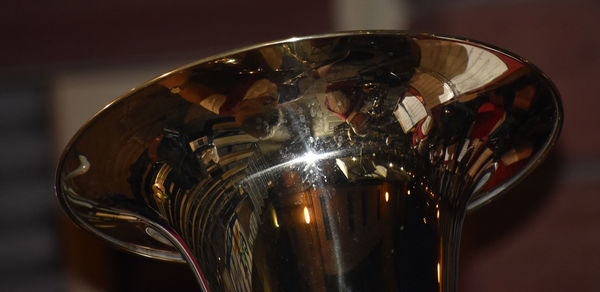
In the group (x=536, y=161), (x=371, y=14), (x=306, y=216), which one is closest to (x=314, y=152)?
(x=306, y=216)

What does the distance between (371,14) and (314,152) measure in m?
0.34

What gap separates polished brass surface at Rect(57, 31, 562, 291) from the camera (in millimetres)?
325

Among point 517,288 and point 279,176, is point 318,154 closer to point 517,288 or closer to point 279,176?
point 279,176

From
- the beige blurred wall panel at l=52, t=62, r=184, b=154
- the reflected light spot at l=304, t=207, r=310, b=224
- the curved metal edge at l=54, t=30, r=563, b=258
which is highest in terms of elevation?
the beige blurred wall panel at l=52, t=62, r=184, b=154

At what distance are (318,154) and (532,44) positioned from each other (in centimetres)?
27

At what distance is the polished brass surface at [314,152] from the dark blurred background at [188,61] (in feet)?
0.62

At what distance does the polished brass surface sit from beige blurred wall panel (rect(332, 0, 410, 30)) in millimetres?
238

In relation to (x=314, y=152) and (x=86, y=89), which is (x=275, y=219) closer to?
(x=314, y=152)

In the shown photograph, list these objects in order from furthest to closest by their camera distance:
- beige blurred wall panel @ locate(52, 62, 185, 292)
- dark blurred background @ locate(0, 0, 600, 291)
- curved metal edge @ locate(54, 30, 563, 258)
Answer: beige blurred wall panel @ locate(52, 62, 185, 292), dark blurred background @ locate(0, 0, 600, 291), curved metal edge @ locate(54, 30, 563, 258)

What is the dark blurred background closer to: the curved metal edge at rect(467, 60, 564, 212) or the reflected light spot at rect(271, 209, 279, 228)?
the curved metal edge at rect(467, 60, 564, 212)

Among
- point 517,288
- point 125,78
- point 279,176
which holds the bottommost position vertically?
point 517,288

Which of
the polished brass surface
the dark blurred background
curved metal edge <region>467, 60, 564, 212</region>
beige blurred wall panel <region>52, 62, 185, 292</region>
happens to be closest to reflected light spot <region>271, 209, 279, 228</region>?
the polished brass surface

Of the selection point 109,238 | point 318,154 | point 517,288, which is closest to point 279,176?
point 318,154

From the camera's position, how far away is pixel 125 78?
0.73m
